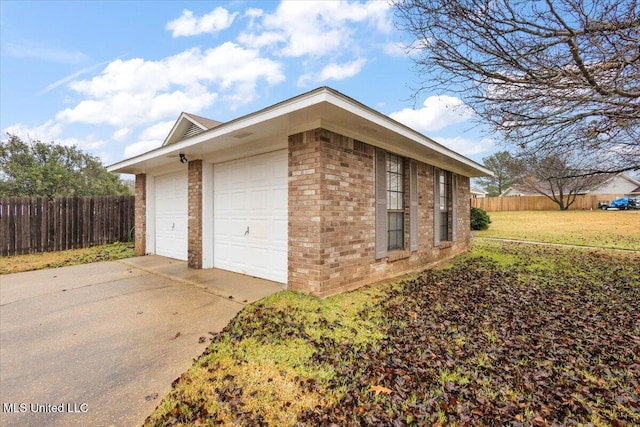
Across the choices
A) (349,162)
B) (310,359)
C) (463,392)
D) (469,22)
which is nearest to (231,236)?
(349,162)

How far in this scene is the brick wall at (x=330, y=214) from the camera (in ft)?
14.6

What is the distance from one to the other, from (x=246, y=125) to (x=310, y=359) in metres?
3.47

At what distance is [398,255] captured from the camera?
6.18 meters

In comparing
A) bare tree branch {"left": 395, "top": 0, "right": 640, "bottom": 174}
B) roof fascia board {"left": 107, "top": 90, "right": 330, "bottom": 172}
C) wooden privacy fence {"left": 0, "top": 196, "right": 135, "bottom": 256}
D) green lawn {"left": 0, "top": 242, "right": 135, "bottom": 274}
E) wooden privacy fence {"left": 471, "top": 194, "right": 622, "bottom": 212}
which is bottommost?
green lawn {"left": 0, "top": 242, "right": 135, "bottom": 274}

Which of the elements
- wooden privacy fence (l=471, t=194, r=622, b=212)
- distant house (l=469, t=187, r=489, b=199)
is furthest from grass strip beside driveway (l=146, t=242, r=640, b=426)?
distant house (l=469, t=187, r=489, b=199)

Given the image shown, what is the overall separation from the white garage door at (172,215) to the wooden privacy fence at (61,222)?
3.59 metres

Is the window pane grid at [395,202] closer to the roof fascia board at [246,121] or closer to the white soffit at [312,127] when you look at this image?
the white soffit at [312,127]

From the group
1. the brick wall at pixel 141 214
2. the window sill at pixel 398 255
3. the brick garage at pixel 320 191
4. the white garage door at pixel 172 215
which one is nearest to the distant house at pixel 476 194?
the brick garage at pixel 320 191

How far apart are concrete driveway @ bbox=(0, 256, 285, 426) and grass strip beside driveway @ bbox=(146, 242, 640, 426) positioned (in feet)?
1.08

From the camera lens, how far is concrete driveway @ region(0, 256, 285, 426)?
2.24m

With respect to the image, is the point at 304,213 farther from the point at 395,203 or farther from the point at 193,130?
the point at 193,130

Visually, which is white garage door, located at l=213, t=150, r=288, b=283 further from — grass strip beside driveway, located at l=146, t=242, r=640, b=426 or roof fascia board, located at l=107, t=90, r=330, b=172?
grass strip beside driveway, located at l=146, t=242, r=640, b=426

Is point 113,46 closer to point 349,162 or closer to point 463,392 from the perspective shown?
point 349,162

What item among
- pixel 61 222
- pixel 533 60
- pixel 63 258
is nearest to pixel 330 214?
pixel 533 60
